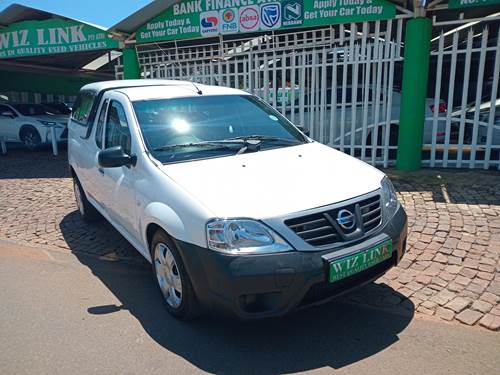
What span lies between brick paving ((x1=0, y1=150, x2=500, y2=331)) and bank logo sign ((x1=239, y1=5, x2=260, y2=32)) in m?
3.80

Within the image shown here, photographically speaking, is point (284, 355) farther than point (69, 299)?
No

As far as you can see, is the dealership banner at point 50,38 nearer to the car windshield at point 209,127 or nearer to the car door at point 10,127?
the car door at point 10,127

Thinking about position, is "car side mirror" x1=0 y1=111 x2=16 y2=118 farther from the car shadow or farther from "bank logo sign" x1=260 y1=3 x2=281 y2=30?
the car shadow

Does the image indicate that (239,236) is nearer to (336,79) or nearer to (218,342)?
(218,342)

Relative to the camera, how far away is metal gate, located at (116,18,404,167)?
7.40 metres

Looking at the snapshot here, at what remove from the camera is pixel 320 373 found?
2.67 m

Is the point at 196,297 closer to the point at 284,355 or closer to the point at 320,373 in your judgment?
the point at 284,355

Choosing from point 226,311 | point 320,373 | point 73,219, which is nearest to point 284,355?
point 320,373

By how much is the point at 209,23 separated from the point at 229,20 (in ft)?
1.55

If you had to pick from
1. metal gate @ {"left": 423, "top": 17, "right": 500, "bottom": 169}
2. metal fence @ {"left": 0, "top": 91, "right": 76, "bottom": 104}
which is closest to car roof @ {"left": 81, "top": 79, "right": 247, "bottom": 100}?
metal gate @ {"left": 423, "top": 17, "right": 500, "bottom": 169}

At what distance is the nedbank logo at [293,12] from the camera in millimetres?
7719

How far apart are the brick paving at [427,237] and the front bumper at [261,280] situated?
38.0 inches

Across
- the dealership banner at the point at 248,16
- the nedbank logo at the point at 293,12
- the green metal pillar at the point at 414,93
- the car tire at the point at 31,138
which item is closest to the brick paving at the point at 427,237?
the green metal pillar at the point at 414,93

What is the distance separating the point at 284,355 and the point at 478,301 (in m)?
1.71
